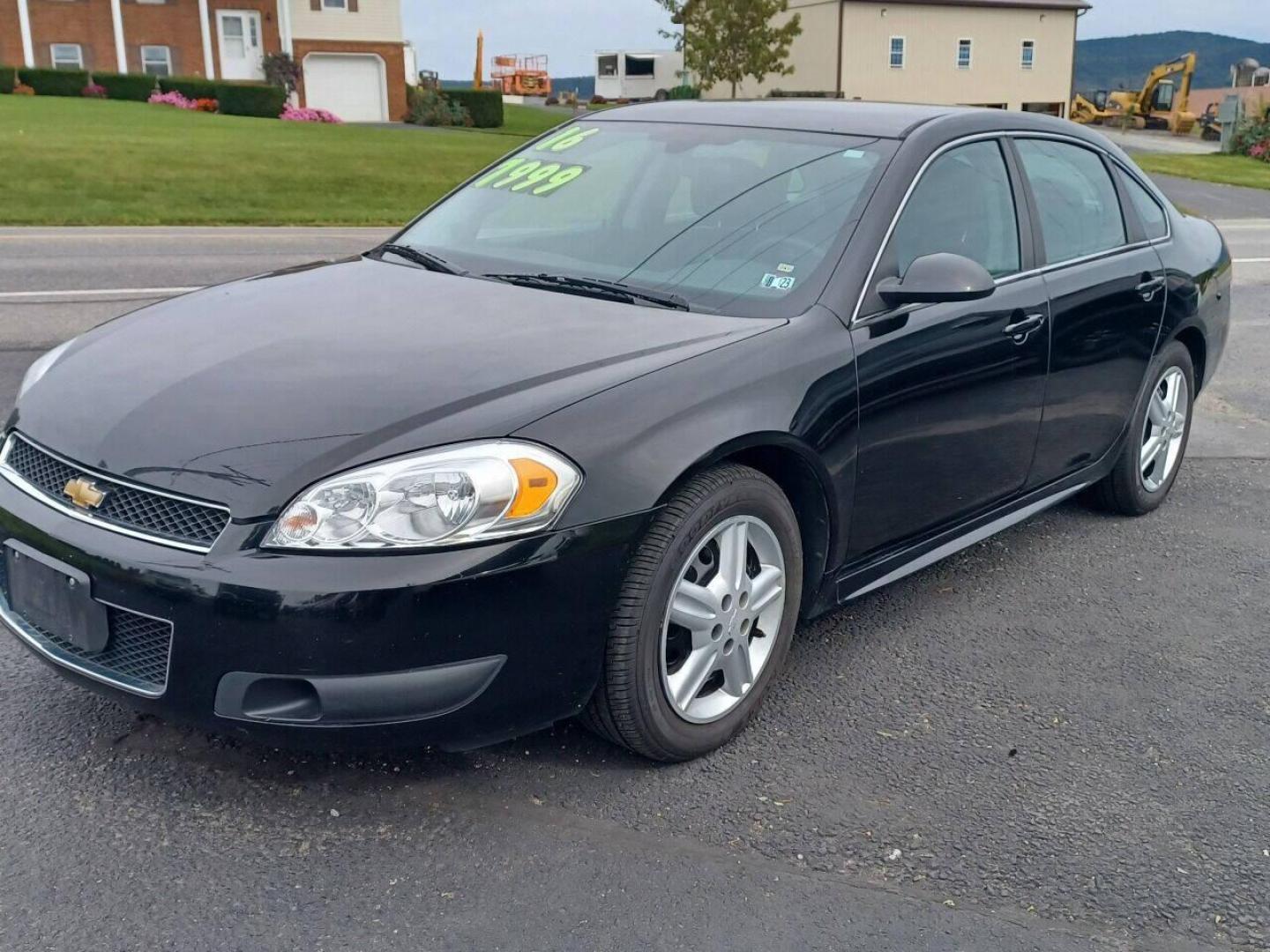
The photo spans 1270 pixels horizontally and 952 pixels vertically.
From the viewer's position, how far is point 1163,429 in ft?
17.8

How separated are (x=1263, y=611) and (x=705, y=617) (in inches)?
91.9

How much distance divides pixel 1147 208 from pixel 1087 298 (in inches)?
38.4

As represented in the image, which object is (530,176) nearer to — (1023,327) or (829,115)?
(829,115)

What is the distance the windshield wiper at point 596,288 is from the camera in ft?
12.0

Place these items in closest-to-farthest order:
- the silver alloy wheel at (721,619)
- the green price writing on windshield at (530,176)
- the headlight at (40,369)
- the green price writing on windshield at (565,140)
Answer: the silver alloy wheel at (721,619) < the headlight at (40,369) < the green price writing on windshield at (530,176) < the green price writing on windshield at (565,140)

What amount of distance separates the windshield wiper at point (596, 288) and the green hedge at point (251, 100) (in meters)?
40.3

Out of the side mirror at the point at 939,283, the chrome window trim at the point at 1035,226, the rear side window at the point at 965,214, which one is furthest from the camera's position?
the rear side window at the point at 965,214

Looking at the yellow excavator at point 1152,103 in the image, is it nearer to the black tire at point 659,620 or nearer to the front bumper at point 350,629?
the black tire at point 659,620

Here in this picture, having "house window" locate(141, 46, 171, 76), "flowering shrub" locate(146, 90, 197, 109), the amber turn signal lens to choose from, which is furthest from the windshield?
"house window" locate(141, 46, 171, 76)

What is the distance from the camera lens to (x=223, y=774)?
311 centimetres

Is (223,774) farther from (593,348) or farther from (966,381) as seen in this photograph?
(966,381)

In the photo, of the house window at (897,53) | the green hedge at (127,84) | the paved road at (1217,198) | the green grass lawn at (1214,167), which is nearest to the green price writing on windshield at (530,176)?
the paved road at (1217,198)

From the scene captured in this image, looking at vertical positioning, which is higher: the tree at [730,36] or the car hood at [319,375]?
the tree at [730,36]

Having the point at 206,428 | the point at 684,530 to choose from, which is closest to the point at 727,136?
the point at 684,530
